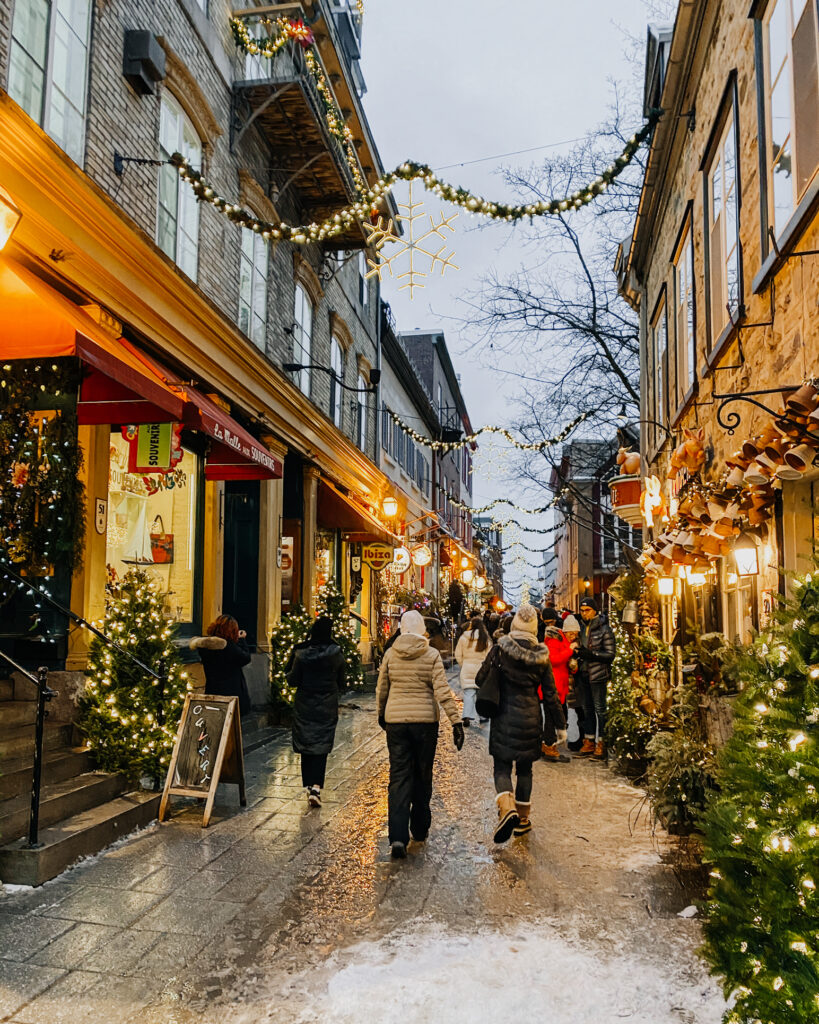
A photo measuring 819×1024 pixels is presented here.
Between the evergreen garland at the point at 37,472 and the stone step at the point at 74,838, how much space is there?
2.07m

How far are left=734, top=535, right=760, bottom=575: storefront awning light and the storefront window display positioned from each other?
6.09m

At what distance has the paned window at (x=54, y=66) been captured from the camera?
7477 mm

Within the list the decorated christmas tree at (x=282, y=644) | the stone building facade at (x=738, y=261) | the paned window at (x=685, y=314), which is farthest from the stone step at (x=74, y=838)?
the paned window at (x=685, y=314)

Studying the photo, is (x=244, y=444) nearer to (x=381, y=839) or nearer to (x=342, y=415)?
Answer: (x=381, y=839)

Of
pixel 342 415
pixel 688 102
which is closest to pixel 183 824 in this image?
pixel 688 102

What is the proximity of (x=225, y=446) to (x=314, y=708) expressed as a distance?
3.95m

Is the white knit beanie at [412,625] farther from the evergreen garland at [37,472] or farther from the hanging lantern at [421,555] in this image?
the hanging lantern at [421,555]

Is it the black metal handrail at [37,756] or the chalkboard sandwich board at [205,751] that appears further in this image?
the chalkboard sandwich board at [205,751]

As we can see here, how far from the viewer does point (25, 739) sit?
6.63m

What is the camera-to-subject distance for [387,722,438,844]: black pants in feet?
21.3

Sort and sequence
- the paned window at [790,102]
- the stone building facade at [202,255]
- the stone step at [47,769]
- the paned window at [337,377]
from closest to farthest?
1. the paned window at [790,102]
2. the stone step at [47,769]
3. the stone building facade at [202,255]
4. the paned window at [337,377]

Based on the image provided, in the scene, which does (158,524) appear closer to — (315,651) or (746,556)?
(315,651)

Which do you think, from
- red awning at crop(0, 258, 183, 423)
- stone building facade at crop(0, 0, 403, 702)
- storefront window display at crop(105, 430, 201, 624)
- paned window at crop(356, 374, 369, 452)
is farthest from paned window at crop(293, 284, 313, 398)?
red awning at crop(0, 258, 183, 423)

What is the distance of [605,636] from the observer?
34.8 ft
